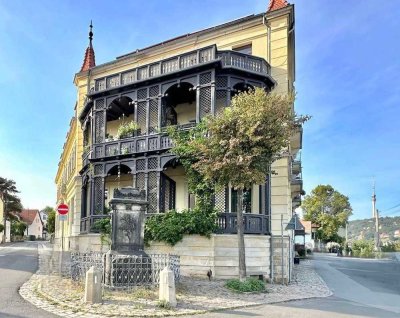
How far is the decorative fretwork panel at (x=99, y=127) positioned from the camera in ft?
65.2

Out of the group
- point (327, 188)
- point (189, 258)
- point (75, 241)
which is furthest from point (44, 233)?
point (189, 258)

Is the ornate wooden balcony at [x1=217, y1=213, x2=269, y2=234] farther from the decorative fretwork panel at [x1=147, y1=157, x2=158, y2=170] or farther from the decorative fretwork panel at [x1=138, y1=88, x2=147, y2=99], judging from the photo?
the decorative fretwork panel at [x1=138, y1=88, x2=147, y2=99]

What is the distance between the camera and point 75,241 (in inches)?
875

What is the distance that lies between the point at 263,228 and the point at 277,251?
1.04 meters

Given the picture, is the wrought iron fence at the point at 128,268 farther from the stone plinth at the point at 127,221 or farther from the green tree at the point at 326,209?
the green tree at the point at 326,209

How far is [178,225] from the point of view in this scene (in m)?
15.7

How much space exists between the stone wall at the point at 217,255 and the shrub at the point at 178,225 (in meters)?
0.25

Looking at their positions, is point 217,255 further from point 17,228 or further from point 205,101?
point 17,228

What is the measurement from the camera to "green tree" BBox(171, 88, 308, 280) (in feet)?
41.9

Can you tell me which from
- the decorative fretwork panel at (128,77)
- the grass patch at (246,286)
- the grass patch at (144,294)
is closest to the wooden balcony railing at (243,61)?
the decorative fretwork panel at (128,77)

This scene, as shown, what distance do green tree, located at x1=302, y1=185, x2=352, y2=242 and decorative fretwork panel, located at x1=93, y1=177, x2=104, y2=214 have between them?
48.6m

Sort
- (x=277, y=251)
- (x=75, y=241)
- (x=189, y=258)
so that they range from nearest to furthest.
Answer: (x=189, y=258)
(x=277, y=251)
(x=75, y=241)

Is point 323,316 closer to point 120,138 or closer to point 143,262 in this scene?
point 143,262

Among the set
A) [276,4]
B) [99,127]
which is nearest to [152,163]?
[99,127]
